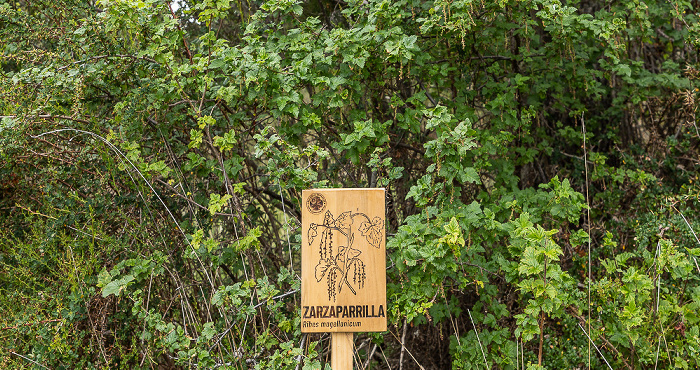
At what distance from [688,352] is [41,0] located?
4462 millimetres

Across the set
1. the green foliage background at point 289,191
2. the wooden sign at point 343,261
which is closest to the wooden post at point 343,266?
the wooden sign at point 343,261

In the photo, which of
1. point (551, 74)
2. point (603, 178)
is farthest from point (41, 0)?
point (603, 178)

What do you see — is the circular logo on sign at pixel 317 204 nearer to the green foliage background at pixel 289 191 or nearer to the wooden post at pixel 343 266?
the wooden post at pixel 343 266

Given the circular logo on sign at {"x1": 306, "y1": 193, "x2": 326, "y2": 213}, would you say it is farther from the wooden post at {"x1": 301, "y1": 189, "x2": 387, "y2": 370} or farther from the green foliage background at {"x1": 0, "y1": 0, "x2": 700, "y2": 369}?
the green foliage background at {"x1": 0, "y1": 0, "x2": 700, "y2": 369}

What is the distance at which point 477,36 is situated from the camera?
356 cm

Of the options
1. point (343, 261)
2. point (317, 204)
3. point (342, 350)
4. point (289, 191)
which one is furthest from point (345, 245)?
point (289, 191)

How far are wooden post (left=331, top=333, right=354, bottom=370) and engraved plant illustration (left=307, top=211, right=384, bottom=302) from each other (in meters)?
0.18

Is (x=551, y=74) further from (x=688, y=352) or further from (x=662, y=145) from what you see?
(x=688, y=352)

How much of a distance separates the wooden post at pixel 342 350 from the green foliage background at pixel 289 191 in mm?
149

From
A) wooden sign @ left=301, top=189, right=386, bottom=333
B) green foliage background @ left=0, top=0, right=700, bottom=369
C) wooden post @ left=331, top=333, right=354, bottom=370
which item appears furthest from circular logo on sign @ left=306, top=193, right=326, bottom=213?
wooden post @ left=331, top=333, right=354, bottom=370

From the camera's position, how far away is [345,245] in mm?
2334

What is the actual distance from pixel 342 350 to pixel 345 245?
1.52 feet

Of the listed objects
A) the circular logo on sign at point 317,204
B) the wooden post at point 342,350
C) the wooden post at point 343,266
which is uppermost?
the circular logo on sign at point 317,204

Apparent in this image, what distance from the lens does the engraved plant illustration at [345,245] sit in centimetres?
232
